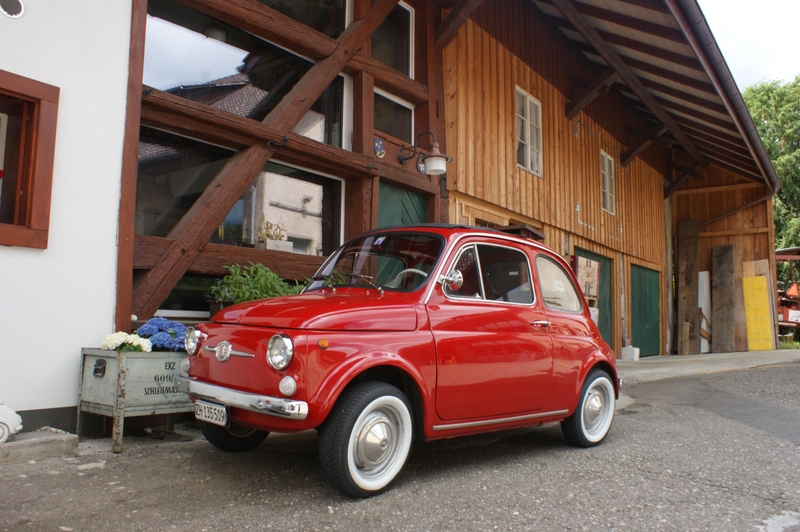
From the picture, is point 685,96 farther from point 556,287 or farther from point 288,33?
point 556,287

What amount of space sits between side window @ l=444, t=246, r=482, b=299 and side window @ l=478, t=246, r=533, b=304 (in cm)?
7

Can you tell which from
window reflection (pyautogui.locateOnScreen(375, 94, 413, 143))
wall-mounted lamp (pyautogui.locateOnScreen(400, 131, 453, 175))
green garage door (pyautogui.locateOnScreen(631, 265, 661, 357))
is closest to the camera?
wall-mounted lamp (pyautogui.locateOnScreen(400, 131, 453, 175))

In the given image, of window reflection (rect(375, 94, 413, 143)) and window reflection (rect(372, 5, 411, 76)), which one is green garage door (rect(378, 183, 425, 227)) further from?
window reflection (rect(372, 5, 411, 76))

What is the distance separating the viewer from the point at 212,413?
3514mm

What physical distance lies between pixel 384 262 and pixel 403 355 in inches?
41.2

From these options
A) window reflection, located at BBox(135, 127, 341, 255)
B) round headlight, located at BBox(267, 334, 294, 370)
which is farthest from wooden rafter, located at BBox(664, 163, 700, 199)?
round headlight, located at BBox(267, 334, 294, 370)

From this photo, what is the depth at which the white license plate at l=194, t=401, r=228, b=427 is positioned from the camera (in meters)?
3.43

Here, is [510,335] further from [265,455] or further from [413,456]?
[265,455]

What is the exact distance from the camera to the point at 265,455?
435 cm

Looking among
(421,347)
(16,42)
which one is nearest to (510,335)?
(421,347)

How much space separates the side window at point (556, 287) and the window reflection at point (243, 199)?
3.35 metres

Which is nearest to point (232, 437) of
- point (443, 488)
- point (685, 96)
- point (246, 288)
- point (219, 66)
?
point (443, 488)

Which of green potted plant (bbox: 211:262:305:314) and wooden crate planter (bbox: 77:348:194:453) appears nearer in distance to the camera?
wooden crate planter (bbox: 77:348:194:453)

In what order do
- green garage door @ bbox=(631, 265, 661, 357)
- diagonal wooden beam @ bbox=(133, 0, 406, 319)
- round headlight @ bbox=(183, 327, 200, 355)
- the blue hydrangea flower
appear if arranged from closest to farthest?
round headlight @ bbox=(183, 327, 200, 355), the blue hydrangea flower, diagonal wooden beam @ bbox=(133, 0, 406, 319), green garage door @ bbox=(631, 265, 661, 357)
